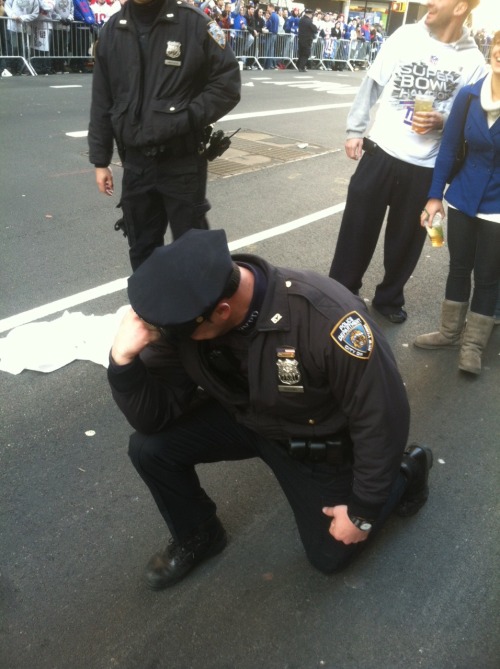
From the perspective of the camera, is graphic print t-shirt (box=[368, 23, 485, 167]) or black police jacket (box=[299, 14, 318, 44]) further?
black police jacket (box=[299, 14, 318, 44])

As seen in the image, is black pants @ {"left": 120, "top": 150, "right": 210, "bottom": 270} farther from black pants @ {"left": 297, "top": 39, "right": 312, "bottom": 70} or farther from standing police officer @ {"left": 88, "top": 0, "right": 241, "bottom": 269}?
black pants @ {"left": 297, "top": 39, "right": 312, "bottom": 70}

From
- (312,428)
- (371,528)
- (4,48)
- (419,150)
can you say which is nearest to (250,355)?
(312,428)

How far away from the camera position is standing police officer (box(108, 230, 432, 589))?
1.89 meters

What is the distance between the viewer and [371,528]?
2207 mm

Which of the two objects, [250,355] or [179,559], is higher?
[250,355]

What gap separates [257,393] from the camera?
A: 2.06 meters

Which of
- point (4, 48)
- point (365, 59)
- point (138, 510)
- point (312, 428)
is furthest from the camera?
point (365, 59)

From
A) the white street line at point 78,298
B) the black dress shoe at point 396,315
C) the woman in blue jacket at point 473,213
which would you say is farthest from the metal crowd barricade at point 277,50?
the woman in blue jacket at point 473,213

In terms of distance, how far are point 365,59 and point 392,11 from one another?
18853 mm

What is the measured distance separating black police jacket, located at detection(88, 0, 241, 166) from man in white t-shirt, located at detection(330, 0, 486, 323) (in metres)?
0.99

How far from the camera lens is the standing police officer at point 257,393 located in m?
1.89

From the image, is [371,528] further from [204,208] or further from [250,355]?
[204,208]

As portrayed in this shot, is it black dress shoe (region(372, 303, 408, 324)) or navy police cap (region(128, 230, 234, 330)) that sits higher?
navy police cap (region(128, 230, 234, 330))

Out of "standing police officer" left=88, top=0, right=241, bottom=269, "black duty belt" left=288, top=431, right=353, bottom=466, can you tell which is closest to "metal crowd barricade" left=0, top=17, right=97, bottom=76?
"standing police officer" left=88, top=0, right=241, bottom=269
